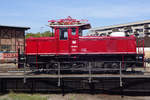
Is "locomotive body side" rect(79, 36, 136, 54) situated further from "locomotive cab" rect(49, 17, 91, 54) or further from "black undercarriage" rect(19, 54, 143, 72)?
"locomotive cab" rect(49, 17, 91, 54)

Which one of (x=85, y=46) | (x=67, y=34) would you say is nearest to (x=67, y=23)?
(x=67, y=34)

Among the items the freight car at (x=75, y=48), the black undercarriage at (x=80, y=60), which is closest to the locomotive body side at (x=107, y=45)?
the freight car at (x=75, y=48)

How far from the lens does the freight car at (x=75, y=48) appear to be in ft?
46.3

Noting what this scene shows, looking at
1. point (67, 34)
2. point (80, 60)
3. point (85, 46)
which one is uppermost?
point (67, 34)

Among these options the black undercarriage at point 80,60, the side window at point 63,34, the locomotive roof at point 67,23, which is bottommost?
the black undercarriage at point 80,60

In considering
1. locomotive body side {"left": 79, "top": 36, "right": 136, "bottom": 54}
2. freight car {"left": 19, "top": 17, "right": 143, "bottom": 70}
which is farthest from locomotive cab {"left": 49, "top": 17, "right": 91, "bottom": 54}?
locomotive body side {"left": 79, "top": 36, "right": 136, "bottom": 54}

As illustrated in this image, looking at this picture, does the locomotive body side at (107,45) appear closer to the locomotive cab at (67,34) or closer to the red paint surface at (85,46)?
the red paint surface at (85,46)

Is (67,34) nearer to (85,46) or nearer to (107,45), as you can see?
(85,46)

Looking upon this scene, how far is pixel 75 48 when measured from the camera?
14.3 m

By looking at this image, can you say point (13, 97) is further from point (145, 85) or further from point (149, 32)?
point (149, 32)

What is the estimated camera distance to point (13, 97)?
11.5 m

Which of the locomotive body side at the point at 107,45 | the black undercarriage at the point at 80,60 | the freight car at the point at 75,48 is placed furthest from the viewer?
the locomotive body side at the point at 107,45

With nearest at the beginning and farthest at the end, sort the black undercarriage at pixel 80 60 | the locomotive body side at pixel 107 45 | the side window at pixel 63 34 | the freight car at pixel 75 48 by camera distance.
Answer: the black undercarriage at pixel 80 60
the freight car at pixel 75 48
the locomotive body side at pixel 107 45
the side window at pixel 63 34

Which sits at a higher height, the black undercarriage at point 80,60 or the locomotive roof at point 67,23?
the locomotive roof at point 67,23
